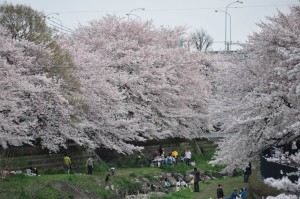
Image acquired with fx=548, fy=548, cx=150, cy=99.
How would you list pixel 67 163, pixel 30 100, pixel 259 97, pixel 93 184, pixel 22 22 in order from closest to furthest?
1. pixel 259 97
2. pixel 93 184
3. pixel 30 100
4. pixel 67 163
5. pixel 22 22

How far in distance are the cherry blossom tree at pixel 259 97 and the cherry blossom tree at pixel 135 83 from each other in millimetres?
10538

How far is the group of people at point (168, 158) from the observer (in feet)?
133

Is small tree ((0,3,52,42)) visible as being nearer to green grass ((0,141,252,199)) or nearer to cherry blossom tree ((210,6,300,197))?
green grass ((0,141,252,199))

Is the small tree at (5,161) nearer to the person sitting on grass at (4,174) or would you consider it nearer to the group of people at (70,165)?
the person sitting on grass at (4,174)

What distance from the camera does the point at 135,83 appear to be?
141 feet

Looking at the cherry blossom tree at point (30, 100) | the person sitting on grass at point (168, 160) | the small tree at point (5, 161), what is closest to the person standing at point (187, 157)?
the person sitting on grass at point (168, 160)

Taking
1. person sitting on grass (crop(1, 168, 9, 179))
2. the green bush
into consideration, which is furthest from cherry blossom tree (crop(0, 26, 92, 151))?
the green bush

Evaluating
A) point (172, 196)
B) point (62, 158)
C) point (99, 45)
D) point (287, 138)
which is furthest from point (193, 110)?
point (287, 138)

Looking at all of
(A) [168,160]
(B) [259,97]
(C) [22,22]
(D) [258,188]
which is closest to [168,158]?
(A) [168,160]

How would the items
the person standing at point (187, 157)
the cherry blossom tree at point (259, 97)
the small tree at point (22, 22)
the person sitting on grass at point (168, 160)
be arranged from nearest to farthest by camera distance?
the cherry blossom tree at point (259, 97), the small tree at point (22, 22), the person sitting on grass at point (168, 160), the person standing at point (187, 157)

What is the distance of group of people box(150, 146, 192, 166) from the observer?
40.5 meters

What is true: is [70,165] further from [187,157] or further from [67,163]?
[187,157]

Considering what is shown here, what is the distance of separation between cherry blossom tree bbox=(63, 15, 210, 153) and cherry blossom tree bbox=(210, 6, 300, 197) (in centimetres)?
1054

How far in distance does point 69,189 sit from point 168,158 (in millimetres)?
12641
